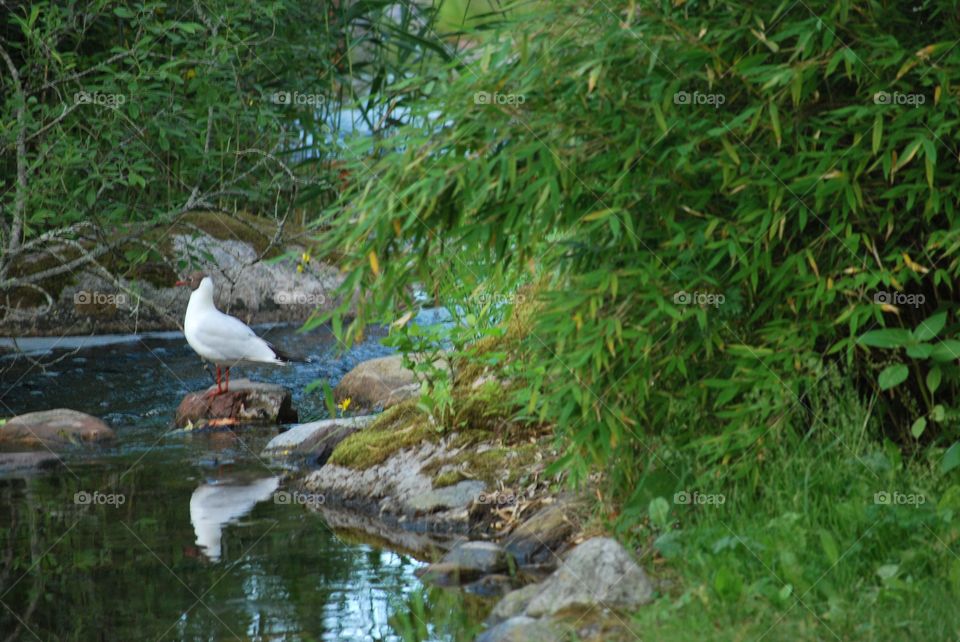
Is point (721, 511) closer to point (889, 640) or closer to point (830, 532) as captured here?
point (830, 532)

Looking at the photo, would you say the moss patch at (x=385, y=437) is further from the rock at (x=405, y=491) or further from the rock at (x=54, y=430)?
the rock at (x=54, y=430)

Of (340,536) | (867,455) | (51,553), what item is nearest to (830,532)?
(867,455)

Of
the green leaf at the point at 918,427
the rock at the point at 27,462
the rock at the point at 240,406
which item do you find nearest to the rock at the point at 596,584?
the green leaf at the point at 918,427

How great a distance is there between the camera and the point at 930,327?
12.5 feet

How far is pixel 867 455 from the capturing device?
4047 millimetres

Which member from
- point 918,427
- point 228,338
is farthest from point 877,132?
point 228,338

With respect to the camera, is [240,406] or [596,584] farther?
[240,406]

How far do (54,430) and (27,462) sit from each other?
0.74 m

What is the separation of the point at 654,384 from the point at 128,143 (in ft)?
15.8

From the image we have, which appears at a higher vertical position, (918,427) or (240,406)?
(240,406)

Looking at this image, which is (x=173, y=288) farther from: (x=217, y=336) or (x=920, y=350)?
(x=920, y=350)

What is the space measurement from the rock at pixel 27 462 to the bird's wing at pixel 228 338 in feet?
4.91

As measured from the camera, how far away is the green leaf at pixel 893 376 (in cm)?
377

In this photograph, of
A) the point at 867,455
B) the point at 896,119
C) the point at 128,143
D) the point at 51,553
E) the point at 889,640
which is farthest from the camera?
the point at 128,143
